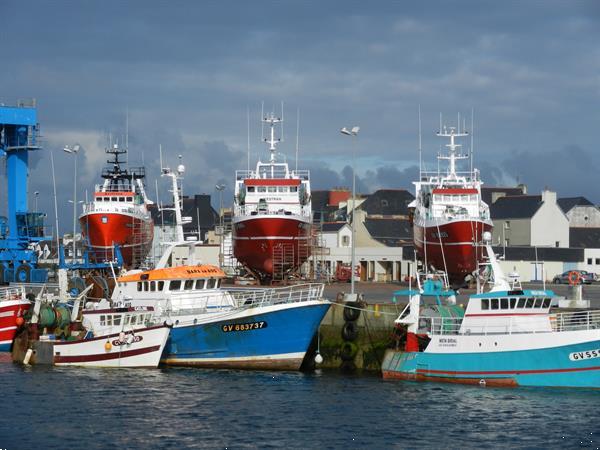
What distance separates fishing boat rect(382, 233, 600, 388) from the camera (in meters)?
32.1

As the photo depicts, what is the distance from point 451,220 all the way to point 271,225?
10.1m

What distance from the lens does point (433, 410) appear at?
2989 cm

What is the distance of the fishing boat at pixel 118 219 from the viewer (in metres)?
71.3

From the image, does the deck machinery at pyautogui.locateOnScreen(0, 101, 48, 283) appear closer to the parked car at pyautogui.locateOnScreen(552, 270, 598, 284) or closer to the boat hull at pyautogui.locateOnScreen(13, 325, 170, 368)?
the boat hull at pyautogui.locateOnScreen(13, 325, 170, 368)

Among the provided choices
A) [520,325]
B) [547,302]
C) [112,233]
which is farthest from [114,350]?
[112,233]

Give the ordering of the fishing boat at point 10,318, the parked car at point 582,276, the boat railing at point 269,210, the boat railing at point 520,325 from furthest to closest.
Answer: the parked car at point 582,276
the boat railing at point 269,210
the fishing boat at point 10,318
the boat railing at point 520,325

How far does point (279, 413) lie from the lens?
96.6 feet

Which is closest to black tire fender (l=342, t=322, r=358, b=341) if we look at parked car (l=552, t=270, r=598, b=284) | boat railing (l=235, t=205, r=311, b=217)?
boat railing (l=235, t=205, r=311, b=217)

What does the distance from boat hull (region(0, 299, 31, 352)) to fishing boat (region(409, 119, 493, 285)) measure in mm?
24183

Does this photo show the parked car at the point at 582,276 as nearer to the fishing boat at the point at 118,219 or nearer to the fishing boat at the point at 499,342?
the fishing boat at the point at 118,219

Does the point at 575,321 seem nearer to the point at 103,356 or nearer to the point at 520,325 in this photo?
the point at 520,325

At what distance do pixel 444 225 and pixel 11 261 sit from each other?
23844 millimetres

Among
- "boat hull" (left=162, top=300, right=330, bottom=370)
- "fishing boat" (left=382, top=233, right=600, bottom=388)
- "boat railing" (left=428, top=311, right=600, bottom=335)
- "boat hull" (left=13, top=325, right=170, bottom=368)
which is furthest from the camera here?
"boat hull" (left=13, top=325, right=170, bottom=368)

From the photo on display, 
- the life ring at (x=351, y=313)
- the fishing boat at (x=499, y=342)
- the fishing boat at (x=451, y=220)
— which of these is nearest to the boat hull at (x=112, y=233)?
the fishing boat at (x=451, y=220)
